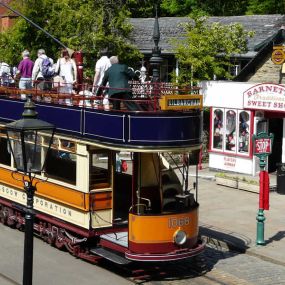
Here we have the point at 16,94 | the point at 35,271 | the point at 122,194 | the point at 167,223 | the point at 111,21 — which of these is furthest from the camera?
the point at 111,21

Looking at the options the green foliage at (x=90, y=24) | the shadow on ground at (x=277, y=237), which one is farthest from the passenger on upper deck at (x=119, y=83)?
the green foliage at (x=90, y=24)

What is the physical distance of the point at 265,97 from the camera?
22.8m

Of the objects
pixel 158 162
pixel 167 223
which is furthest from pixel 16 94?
pixel 167 223

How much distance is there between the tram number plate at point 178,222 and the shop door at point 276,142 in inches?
485

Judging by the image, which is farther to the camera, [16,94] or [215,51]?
[215,51]

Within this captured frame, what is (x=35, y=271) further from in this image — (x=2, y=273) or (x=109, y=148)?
(x=109, y=148)

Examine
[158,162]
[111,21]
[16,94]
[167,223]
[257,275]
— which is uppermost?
[111,21]

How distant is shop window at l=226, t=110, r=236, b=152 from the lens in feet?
78.8

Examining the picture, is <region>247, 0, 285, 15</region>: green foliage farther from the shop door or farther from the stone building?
the shop door

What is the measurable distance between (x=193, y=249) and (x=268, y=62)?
13108mm

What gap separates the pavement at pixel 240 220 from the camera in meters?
14.9

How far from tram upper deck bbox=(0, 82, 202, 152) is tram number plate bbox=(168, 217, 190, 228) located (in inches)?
49.4

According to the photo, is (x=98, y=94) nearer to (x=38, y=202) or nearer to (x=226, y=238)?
(x=38, y=202)

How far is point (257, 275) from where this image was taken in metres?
13.1
